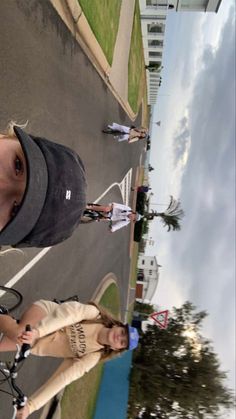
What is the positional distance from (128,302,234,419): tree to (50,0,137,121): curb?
13278mm

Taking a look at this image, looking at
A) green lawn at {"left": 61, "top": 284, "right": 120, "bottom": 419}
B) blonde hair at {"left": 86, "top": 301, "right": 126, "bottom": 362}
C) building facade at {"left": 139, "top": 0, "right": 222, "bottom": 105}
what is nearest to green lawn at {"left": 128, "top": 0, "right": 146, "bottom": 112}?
building facade at {"left": 139, "top": 0, "right": 222, "bottom": 105}

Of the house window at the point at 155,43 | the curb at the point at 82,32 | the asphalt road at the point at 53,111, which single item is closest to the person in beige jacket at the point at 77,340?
the asphalt road at the point at 53,111

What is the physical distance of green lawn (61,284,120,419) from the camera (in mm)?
12500

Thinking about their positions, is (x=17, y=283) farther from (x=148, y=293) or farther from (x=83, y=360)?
(x=148, y=293)

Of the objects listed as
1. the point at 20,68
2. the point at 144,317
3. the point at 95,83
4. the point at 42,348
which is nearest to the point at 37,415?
the point at 42,348

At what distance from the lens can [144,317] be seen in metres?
35.0

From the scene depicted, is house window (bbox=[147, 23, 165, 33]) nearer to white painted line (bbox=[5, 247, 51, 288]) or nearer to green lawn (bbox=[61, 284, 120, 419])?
green lawn (bbox=[61, 284, 120, 419])

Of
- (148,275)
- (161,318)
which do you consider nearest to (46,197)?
(161,318)

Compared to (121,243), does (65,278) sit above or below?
below

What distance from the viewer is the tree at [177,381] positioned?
62.4ft

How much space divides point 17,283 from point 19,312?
61cm

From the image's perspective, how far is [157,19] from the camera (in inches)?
1556

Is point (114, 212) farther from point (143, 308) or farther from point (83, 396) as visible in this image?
point (143, 308)

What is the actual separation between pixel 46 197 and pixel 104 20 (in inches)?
588
